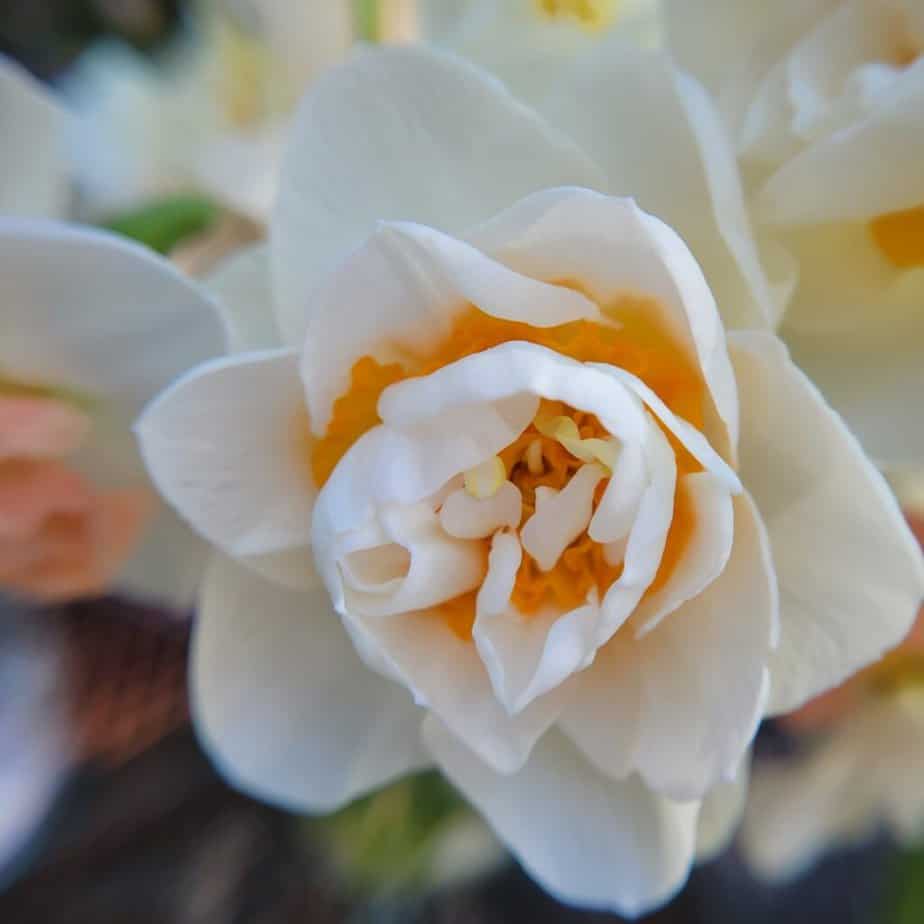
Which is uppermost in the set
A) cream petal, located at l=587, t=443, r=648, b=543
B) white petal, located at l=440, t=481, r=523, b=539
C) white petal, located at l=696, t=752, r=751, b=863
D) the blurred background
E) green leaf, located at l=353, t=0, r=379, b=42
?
green leaf, located at l=353, t=0, r=379, b=42

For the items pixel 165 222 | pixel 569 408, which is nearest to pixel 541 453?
pixel 569 408

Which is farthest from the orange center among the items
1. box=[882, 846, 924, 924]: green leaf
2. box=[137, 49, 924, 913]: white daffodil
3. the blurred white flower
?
box=[882, 846, 924, 924]: green leaf

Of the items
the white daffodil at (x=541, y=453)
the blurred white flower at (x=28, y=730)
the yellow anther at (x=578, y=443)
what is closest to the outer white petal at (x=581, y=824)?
the white daffodil at (x=541, y=453)

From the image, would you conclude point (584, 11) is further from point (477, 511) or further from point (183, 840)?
point (183, 840)

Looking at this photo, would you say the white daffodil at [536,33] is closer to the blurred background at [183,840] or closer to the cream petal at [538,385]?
the cream petal at [538,385]

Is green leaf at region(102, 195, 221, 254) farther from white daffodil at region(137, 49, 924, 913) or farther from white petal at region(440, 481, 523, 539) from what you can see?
white petal at region(440, 481, 523, 539)

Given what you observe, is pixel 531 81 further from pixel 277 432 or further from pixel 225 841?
pixel 225 841
